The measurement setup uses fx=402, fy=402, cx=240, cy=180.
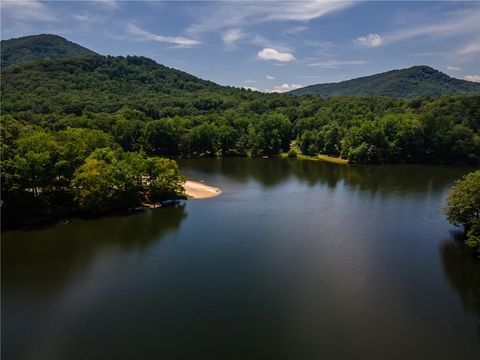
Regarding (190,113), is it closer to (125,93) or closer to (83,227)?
(125,93)

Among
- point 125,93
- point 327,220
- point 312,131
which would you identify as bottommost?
point 327,220

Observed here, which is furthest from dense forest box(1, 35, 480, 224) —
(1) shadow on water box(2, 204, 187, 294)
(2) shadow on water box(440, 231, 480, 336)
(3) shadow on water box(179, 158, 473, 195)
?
(2) shadow on water box(440, 231, 480, 336)

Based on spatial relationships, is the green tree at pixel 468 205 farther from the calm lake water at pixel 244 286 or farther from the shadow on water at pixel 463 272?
the calm lake water at pixel 244 286

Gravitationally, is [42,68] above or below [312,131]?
above

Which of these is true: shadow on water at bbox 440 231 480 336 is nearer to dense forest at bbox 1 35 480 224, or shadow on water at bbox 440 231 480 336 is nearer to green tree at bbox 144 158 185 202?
green tree at bbox 144 158 185 202

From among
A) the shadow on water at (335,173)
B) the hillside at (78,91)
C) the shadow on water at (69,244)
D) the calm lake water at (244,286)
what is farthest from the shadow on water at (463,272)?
the hillside at (78,91)

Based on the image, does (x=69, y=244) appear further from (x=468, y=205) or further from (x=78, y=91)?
(x=78, y=91)

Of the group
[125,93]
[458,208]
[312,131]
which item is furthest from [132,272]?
[125,93]
